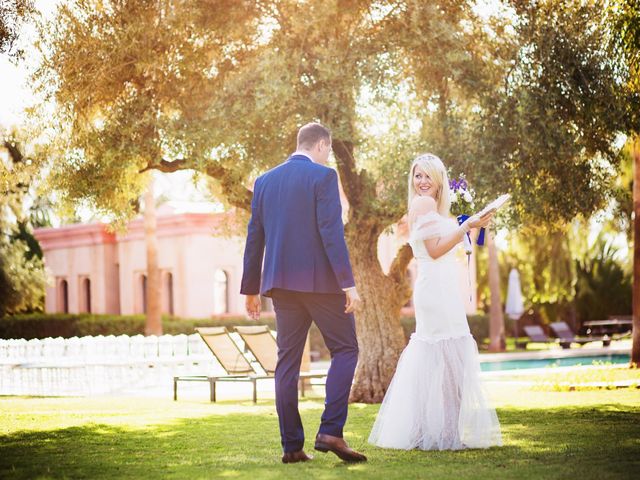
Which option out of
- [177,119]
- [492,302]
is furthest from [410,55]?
[492,302]

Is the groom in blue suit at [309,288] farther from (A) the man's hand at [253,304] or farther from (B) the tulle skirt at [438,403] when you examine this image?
(B) the tulle skirt at [438,403]

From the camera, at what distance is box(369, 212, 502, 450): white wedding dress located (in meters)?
7.17

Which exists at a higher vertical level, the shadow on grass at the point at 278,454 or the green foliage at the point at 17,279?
the green foliage at the point at 17,279

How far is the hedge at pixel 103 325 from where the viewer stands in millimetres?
29688

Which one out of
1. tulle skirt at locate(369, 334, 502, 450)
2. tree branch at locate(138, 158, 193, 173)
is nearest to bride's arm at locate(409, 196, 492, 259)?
tulle skirt at locate(369, 334, 502, 450)

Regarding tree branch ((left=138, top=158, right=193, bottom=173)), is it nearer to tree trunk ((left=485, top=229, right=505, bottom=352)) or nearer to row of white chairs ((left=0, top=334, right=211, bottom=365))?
row of white chairs ((left=0, top=334, right=211, bottom=365))

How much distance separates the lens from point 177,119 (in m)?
12.6

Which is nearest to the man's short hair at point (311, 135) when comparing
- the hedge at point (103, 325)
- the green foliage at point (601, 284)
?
the hedge at point (103, 325)

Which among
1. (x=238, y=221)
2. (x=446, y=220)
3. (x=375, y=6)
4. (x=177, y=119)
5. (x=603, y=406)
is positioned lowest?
(x=603, y=406)

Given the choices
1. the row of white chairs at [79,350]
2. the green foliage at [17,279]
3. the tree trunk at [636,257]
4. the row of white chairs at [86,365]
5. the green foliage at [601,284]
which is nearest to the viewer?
the row of white chairs at [86,365]

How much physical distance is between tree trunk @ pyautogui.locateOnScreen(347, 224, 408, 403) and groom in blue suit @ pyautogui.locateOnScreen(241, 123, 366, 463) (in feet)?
21.8

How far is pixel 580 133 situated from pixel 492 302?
64.2ft

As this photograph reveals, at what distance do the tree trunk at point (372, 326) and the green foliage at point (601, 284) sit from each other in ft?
88.2

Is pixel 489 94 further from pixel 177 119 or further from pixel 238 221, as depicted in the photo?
pixel 238 221
